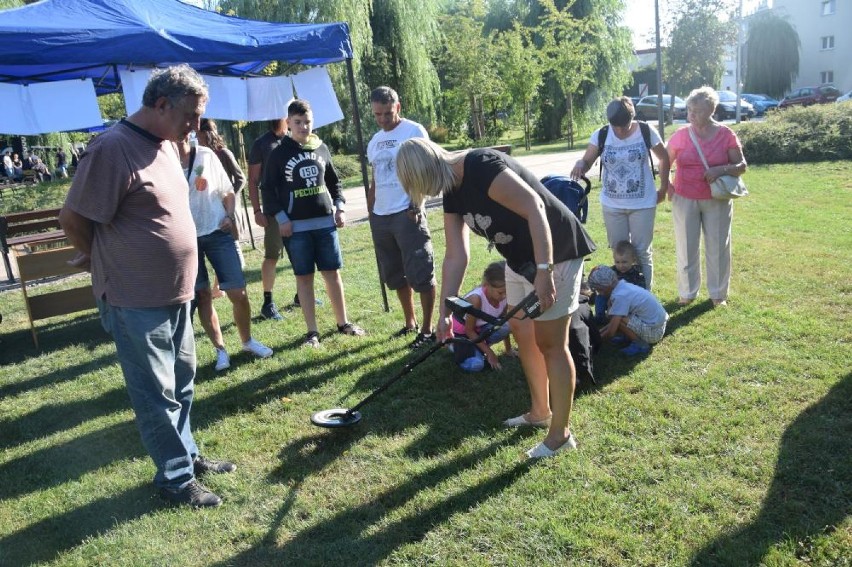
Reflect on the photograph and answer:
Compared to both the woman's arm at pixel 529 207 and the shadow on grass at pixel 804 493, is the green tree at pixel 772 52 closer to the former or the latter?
the shadow on grass at pixel 804 493

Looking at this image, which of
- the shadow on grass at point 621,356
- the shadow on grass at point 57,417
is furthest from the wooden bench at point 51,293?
the shadow on grass at point 621,356

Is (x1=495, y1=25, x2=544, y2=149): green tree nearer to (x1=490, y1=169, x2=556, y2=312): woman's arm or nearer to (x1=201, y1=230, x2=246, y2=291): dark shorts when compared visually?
(x1=201, y1=230, x2=246, y2=291): dark shorts

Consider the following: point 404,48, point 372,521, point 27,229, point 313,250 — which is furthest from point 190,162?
point 404,48

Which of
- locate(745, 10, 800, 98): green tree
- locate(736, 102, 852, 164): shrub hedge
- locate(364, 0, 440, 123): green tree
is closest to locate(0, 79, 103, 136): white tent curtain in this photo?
locate(364, 0, 440, 123): green tree

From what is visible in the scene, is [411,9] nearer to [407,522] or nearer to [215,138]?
[215,138]

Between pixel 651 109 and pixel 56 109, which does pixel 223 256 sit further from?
pixel 651 109

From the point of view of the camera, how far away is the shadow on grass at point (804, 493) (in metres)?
2.60

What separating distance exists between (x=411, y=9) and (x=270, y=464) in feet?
58.1

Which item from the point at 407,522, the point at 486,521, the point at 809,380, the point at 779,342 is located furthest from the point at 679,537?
the point at 779,342

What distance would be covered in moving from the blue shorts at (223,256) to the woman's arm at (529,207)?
99.6 inches

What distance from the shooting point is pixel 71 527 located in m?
3.09

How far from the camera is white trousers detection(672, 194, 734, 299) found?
5.43m

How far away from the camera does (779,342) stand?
456 cm

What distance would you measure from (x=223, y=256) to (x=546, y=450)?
2740 millimetres
